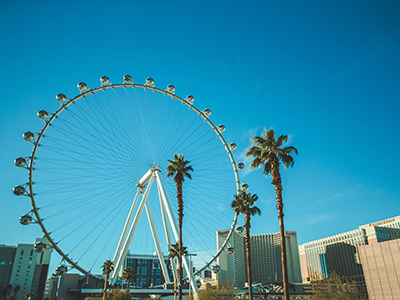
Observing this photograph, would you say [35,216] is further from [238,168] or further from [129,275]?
[129,275]

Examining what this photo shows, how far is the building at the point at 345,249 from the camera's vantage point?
15462 centimetres

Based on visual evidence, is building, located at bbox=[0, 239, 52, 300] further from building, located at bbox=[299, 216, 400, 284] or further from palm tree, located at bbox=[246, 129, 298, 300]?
palm tree, located at bbox=[246, 129, 298, 300]

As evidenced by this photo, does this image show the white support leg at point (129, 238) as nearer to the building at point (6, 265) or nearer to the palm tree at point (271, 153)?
the palm tree at point (271, 153)

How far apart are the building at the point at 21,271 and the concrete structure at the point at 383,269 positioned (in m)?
131

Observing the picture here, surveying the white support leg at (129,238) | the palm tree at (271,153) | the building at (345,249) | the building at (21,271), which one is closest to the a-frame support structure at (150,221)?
the white support leg at (129,238)

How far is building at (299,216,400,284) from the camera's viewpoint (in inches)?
6088

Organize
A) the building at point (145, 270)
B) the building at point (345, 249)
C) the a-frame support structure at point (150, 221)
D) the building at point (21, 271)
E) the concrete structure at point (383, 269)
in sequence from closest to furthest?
the concrete structure at point (383, 269)
the a-frame support structure at point (150, 221)
the building at point (21, 271)
the building at point (345, 249)
the building at point (145, 270)

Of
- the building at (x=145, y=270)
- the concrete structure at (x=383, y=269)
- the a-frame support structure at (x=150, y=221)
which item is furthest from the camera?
the building at (x=145, y=270)

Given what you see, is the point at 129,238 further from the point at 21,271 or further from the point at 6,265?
the point at 6,265

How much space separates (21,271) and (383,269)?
14235 centimetres

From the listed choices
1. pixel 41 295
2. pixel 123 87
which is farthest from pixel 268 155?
pixel 41 295

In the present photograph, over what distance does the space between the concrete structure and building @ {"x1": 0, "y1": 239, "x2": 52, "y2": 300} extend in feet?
430

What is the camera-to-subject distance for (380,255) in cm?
2598

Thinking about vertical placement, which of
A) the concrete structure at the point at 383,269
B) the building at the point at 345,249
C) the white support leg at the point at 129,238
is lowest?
the concrete structure at the point at 383,269
